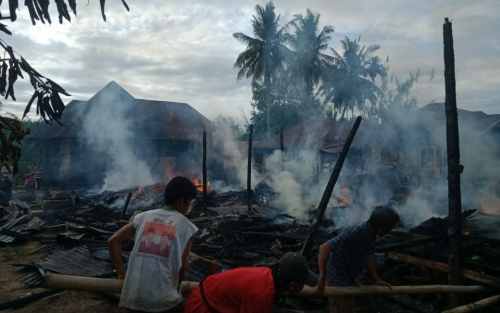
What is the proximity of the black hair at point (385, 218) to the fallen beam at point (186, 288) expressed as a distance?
783 mm

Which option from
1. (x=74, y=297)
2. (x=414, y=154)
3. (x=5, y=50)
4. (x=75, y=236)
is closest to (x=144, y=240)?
(x=5, y=50)

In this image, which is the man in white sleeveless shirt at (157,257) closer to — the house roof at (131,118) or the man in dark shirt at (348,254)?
the man in dark shirt at (348,254)

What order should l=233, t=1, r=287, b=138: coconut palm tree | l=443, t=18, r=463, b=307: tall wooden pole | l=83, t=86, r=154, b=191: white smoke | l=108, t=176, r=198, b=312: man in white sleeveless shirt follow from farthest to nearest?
1. l=233, t=1, r=287, b=138: coconut palm tree
2. l=83, t=86, r=154, b=191: white smoke
3. l=443, t=18, r=463, b=307: tall wooden pole
4. l=108, t=176, r=198, b=312: man in white sleeveless shirt

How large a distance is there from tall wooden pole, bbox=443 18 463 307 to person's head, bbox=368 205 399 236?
95.7 inches

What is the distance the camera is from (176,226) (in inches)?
110

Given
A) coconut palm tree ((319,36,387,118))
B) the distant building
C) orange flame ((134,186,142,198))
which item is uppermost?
coconut palm tree ((319,36,387,118))

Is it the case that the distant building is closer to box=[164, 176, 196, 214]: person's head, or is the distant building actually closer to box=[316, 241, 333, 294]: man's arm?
box=[316, 241, 333, 294]: man's arm

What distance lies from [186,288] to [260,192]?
47.7 feet

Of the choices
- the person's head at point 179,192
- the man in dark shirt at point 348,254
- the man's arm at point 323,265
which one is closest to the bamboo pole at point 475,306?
the man in dark shirt at point 348,254

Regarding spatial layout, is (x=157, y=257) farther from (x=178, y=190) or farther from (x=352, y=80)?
(x=352, y=80)

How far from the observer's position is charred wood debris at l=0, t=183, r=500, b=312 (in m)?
5.61

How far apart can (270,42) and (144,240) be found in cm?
3760

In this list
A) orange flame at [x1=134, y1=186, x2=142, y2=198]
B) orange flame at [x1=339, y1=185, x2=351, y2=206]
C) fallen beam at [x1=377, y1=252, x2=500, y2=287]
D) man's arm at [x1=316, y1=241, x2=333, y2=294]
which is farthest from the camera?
orange flame at [x1=134, y1=186, x2=142, y2=198]

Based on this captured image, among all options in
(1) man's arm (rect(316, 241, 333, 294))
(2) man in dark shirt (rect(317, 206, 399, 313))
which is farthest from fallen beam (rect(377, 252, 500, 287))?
(1) man's arm (rect(316, 241, 333, 294))
